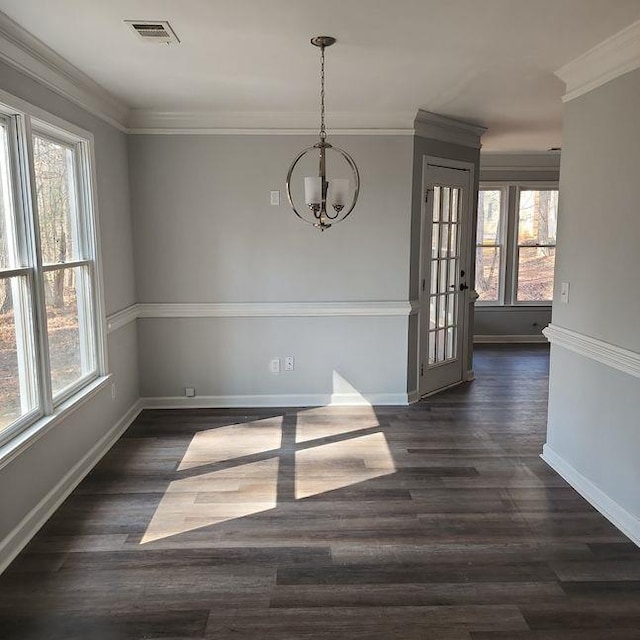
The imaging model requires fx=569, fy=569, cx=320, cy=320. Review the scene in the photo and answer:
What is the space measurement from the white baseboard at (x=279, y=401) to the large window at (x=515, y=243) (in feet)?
11.4

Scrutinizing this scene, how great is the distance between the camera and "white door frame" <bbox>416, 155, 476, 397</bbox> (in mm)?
4895

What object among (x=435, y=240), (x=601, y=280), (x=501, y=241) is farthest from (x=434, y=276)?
(x=501, y=241)

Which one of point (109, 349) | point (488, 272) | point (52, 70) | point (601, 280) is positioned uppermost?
point (52, 70)

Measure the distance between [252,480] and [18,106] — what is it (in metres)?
2.35

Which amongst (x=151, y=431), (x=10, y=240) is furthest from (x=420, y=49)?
(x=151, y=431)

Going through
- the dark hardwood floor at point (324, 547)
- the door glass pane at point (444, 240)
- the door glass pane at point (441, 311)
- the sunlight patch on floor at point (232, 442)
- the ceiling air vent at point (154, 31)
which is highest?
the ceiling air vent at point (154, 31)

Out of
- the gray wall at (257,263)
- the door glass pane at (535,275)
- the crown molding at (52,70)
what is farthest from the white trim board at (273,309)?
the door glass pane at (535,275)

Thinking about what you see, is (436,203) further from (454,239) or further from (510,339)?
(510,339)

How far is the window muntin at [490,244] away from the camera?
7742mm

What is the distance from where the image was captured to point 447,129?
16.3 feet

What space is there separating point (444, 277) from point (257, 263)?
1.79 meters

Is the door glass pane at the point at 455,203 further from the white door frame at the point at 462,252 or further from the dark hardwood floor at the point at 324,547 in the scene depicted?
the dark hardwood floor at the point at 324,547

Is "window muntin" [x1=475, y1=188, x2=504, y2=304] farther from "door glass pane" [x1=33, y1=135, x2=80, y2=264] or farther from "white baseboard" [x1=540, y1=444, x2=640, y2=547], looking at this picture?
"door glass pane" [x1=33, y1=135, x2=80, y2=264]

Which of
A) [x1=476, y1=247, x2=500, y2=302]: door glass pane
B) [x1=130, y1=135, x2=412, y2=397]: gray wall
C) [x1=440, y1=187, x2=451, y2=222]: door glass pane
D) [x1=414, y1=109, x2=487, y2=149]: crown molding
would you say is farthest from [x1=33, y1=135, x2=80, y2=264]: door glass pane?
[x1=476, y1=247, x2=500, y2=302]: door glass pane
